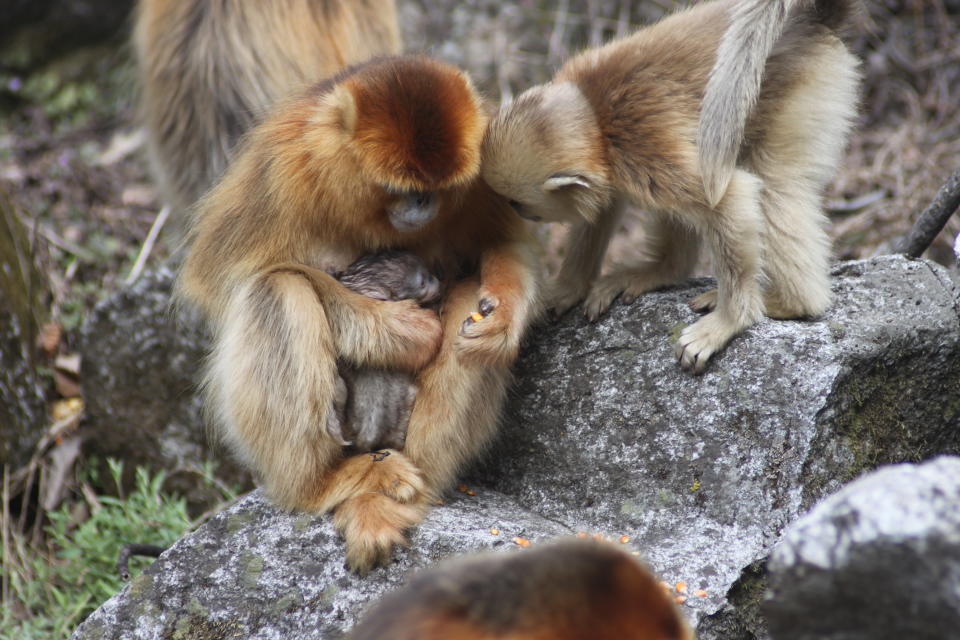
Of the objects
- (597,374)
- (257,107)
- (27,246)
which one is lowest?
(597,374)

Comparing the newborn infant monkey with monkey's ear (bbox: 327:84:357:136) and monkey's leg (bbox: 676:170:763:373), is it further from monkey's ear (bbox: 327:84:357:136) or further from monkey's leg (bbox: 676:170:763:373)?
monkey's leg (bbox: 676:170:763:373)

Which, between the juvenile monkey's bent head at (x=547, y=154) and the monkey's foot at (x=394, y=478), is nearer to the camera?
the monkey's foot at (x=394, y=478)

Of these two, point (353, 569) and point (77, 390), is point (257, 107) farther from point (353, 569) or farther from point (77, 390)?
point (353, 569)

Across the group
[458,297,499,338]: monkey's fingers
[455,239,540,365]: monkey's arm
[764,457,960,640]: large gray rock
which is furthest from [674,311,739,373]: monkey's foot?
[764,457,960,640]: large gray rock

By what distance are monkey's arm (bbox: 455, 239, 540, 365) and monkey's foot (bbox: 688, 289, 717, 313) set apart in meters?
0.63

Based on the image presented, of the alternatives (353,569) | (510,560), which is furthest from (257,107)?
(510,560)

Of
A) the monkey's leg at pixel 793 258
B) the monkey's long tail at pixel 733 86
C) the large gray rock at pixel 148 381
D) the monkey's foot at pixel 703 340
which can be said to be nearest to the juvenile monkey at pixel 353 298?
the monkey's foot at pixel 703 340

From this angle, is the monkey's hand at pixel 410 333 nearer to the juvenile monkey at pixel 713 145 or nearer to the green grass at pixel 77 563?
the juvenile monkey at pixel 713 145

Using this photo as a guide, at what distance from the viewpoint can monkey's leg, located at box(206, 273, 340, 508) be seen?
3.66m

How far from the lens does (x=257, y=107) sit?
19.7 ft

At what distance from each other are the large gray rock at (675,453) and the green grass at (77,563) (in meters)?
1.43

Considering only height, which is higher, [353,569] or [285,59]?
[285,59]

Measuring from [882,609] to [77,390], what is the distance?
5.46 meters

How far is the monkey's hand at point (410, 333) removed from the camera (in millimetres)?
3812
